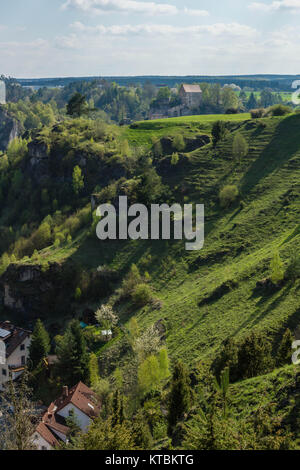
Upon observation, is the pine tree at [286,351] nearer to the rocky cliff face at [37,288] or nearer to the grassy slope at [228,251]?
the grassy slope at [228,251]

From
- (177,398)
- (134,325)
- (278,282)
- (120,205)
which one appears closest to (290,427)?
(177,398)

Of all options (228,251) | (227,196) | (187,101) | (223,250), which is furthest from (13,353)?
(187,101)

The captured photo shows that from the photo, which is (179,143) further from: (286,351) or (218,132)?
(286,351)

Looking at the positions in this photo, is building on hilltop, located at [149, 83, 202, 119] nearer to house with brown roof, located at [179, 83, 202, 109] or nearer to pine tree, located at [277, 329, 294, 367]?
house with brown roof, located at [179, 83, 202, 109]

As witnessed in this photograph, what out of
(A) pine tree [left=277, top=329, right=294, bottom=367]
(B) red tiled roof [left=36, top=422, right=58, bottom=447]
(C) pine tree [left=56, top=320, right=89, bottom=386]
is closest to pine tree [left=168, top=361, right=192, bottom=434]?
(A) pine tree [left=277, top=329, right=294, bottom=367]

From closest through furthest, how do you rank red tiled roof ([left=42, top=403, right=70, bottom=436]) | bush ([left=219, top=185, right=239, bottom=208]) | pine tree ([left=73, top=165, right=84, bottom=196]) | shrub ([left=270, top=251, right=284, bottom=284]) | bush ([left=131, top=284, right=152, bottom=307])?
1. red tiled roof ([left=42, top=403, right=70, bottom=436])
2. shrub ([left=270, top=251, right=284, bottom=284])
3. bush ([left=131, top=284, right=152, bottom=307])
4. bush ([left=219, top=185, right=239, bottom=208])
5. pine tree ([left=73, top=165, right=84, bottom=196])

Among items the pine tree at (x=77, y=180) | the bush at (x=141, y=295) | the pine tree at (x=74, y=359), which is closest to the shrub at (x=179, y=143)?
the pine tree at (x=77, y=180)

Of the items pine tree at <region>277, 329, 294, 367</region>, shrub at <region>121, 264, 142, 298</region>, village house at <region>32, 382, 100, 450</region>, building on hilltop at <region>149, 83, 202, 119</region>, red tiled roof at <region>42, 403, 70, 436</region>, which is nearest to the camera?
pine tree at <region>277, 329, 294, 367</region>

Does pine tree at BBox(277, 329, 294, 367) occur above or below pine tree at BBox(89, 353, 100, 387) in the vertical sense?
above
